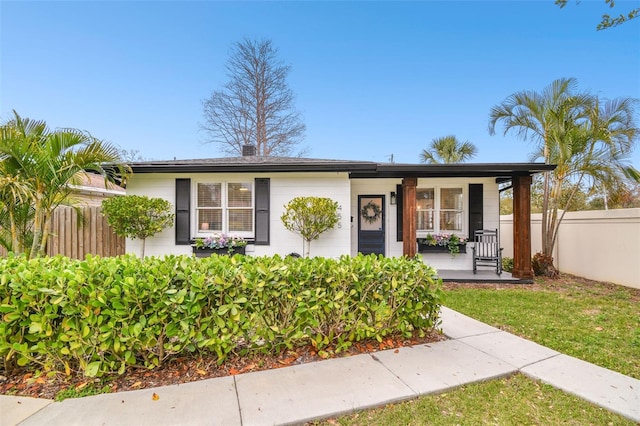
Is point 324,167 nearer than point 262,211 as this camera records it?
Yes

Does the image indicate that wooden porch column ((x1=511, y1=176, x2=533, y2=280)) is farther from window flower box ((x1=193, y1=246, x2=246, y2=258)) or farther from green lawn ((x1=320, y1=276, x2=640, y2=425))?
window flower box ((x1=193, y1=246, x2=246, y2=258))

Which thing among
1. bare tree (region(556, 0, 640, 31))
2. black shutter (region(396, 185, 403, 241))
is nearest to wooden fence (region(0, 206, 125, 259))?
black shutter (region(396, 185, 403, 241))

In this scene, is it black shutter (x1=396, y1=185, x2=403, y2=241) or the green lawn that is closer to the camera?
the green lawn

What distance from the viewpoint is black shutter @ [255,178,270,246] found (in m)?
6.54

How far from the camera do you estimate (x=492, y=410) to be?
2014 mm

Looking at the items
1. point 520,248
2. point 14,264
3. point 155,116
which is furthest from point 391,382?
point 155,116

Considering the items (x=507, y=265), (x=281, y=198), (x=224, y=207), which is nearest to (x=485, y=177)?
(x=507, y=265)

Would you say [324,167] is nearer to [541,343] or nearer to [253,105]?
[541,343]

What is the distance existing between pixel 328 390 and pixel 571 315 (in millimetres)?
4287

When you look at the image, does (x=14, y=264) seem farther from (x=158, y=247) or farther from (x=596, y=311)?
(x=596, y=311)

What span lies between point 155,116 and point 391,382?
17.5 meters

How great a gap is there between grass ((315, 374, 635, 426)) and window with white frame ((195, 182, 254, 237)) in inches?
209

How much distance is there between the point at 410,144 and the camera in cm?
1759

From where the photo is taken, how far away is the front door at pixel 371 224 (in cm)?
771
